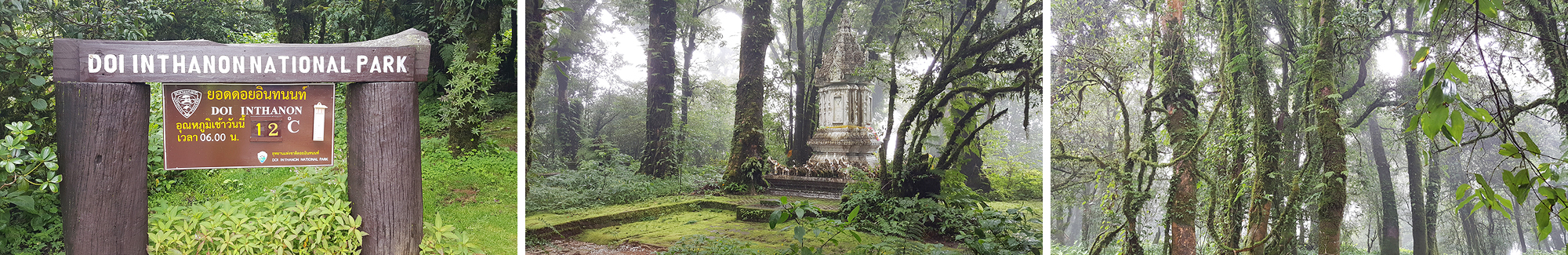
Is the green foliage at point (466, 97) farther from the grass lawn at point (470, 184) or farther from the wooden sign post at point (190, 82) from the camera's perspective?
the wooden sign post at point (190, 82)

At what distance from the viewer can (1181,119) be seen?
376cm

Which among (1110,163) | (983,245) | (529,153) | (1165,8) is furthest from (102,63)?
(1165,8)

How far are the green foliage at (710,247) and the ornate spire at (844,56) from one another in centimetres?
110

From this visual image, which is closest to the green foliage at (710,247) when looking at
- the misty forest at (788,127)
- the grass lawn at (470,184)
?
the misty forest at (788,127)

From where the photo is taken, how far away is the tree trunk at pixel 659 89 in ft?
Result: 12.8

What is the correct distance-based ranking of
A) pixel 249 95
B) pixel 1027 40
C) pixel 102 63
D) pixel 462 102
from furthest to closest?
pixel 462 102, pixel 1027 40, pixel 249 95, pixel 102 63

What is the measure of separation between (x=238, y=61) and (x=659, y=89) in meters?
1.96

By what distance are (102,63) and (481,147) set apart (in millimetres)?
2061

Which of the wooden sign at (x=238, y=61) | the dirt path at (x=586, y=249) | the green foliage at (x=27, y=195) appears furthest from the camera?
the dirt path at (x=586, y=249)

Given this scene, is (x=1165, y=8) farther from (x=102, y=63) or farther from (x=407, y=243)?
(x=102, y=63)

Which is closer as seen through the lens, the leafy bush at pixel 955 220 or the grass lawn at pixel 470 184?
the leafy bush at pixel 955 220

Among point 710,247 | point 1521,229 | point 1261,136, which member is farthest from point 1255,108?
point 710,247

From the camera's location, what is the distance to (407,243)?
3.12 m

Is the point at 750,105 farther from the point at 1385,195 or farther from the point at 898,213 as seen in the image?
the point at 1385,195
